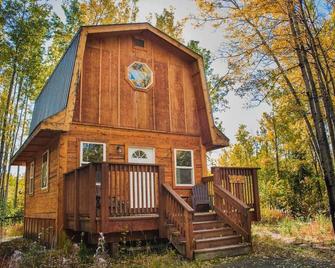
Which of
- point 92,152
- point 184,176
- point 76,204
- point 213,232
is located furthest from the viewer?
point 184,176

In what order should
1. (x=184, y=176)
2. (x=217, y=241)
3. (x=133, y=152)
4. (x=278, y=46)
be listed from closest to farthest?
(x=217, y=241) → (x=278, y=46) → (x=133, y=152) → (x=184, y=176)

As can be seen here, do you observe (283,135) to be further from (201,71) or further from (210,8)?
(210,8)

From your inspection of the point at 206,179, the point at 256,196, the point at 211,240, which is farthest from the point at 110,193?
the point at 206,179

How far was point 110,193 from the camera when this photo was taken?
23.2ft

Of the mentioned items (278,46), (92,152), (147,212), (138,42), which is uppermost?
(138,42)

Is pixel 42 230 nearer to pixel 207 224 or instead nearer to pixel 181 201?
pixel 207 224

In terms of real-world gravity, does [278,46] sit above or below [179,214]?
above

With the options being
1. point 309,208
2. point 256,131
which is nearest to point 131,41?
point 309,208

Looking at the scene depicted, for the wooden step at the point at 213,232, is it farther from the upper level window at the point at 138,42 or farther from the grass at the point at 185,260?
the upper level window at the point at 138,42

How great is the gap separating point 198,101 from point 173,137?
168 cm

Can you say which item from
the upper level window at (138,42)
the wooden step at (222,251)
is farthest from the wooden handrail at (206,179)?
the upper level window at (138,42)

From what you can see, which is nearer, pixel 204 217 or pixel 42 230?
pixel 204 217

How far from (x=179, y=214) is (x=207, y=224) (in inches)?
51.4

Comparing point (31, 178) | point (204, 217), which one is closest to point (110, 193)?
point (204, 217)
